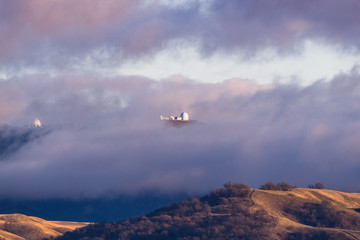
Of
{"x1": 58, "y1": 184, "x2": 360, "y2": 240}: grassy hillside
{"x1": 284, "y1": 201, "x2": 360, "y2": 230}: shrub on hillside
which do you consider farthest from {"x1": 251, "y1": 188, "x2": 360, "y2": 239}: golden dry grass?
{"x1": 284, "y1": 201, "x2": 360, "y2": 230}: shrub on hillside

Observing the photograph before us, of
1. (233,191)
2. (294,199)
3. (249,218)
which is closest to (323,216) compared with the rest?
(294,199)

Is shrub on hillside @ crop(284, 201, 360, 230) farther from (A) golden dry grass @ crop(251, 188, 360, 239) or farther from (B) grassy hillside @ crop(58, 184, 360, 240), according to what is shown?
Answer: (A) golden dry grass @ crop(251, 188, 360, 239)

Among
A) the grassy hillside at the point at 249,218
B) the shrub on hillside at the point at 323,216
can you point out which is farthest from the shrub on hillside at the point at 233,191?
the shrub on hillside at the point at 323,216

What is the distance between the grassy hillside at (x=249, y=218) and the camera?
155m

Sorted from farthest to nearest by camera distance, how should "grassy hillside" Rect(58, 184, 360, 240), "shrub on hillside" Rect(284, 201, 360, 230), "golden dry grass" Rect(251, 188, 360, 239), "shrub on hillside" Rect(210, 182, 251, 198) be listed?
"shrub on hillside" Rect(210, 182, 251, 198) < "golden dry grass" Rect(251, 188, 360, 239) < "shrub on hillside" Rect(284, 201, 360, 230) < "grassy hillside" Rect(58, 184, 360, 240)

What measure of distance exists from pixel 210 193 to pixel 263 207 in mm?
28816

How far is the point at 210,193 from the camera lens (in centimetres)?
19862

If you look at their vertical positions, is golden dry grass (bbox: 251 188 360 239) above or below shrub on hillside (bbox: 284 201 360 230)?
above

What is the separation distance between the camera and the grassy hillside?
155 metres

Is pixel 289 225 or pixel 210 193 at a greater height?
pixel 210 193

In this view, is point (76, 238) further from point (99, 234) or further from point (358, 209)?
point (358, 209)

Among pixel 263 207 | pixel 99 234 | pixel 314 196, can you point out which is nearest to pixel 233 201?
pixel 263 207

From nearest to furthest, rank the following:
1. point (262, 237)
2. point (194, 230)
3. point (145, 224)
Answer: point (262, 237)
point (194, 230)
point (145, 224)

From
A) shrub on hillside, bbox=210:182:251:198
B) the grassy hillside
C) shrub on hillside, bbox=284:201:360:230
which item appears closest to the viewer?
the grassy hillside
